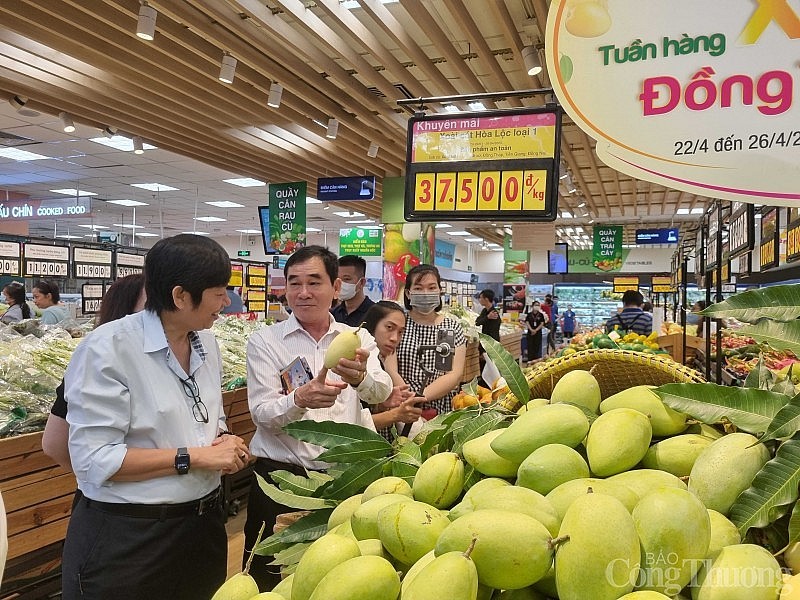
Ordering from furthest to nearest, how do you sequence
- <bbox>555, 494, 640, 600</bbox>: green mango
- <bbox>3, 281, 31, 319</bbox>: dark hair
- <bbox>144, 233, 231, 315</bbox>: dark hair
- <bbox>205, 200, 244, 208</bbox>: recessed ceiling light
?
<bbox>205, 200, 244, 208</bbox>: recessed ceiling light
<bbox>3, 281, 31, 319</bbox>: dark hair
<bbox>144, 233, 231, 315</bbox>: dark hair
<bbox>555, 494, 640, 600</bbox>: green mango

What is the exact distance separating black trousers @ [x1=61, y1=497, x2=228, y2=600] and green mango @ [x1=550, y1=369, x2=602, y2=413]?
1.22 m

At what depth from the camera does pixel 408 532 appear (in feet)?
2.59

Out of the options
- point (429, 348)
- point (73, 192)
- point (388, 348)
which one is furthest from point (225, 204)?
point (388, 348)

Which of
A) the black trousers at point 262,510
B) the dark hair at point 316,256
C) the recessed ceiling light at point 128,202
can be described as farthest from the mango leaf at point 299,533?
the recessed ceiling light at point 128,202

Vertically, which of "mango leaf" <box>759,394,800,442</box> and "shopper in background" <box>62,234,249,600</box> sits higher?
"mango leaf" <box>759,394,800,442</box>

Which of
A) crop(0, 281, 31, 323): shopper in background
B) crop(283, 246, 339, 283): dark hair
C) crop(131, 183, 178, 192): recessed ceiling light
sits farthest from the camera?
crop(131, 183, 178, 192): recessed ceiling light

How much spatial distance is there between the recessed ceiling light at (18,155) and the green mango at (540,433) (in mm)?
10734

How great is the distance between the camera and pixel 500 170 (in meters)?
3.42

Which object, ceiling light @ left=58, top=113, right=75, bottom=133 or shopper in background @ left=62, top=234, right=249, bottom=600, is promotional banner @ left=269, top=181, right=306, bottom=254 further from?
shopper in background @ left=62, top=234, right=249, bottom=600

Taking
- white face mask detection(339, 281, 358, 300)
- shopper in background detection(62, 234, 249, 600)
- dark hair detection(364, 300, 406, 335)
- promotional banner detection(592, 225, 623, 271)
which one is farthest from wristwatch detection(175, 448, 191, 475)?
promotional banner detection(592, 225, 623, 271)

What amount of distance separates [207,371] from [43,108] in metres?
5.72

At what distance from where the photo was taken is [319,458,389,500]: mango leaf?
1.14m

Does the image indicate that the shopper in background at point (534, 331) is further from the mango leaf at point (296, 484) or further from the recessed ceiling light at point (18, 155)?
the mango leaf at point (296, 484)

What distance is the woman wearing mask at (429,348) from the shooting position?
362 centimetres
